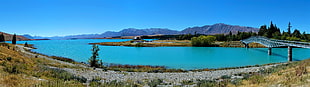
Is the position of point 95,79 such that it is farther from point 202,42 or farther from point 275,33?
point 275,33

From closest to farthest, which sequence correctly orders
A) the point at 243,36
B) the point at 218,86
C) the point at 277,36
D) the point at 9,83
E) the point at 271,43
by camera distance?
the point at 9,83 → the point at 218,86 → the point at 271,43 → the point at 277,36 → the point at 243,36

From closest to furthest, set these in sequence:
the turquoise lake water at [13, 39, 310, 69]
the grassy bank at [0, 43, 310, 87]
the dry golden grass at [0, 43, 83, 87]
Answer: the dry golden grass at [0, 43, 83, 87] → the grassy bank at [0, 43, 310, 87] → the turquoise lake water at [13, 39, 310, 69]

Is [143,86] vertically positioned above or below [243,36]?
below

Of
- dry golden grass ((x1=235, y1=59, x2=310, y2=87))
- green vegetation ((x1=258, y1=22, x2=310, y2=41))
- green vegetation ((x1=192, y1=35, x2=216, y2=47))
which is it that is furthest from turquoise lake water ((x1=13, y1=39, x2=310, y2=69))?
green vegetation ((x1=258, y1=22, x2=310, y2=41))

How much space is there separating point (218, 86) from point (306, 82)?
4.36 m

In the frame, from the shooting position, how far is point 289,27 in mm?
128250

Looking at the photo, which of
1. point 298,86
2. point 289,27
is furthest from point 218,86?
point 289,27

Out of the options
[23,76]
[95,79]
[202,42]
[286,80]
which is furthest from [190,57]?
[202,42]

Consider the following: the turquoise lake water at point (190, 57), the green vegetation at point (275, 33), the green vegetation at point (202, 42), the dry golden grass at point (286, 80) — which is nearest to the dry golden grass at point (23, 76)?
the dry golden grass at point (286, 80)

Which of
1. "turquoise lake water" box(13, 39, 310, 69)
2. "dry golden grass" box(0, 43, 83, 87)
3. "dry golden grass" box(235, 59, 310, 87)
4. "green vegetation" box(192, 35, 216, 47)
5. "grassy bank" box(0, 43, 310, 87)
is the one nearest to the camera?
"dry golden grass" box(0, 43, 83, 87)

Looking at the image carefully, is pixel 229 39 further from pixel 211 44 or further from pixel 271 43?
pixel 271 43

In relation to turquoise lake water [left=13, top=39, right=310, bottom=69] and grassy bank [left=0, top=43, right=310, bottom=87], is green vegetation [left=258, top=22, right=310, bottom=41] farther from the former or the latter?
grassy bank [left=0, top=43, right=310, bottom=87]

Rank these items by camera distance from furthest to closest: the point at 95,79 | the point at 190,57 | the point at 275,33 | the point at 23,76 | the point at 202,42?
1. the point at 275,33
2. the point at 202,42
3. the point at 190,57
4. the point at 95,79
5. the point at 23,76

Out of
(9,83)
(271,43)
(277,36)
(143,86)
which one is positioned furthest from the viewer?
(277,36)
